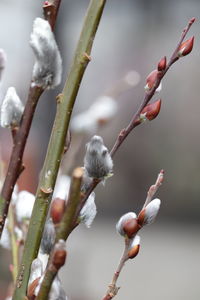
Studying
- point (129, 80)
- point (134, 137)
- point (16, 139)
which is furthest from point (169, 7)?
point (16, 139)

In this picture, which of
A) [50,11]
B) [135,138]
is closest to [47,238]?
[50,11]

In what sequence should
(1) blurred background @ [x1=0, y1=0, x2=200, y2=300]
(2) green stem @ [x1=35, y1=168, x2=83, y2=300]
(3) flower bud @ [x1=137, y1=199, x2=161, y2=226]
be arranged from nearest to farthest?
1. (2) green stem @ [x1=35, y1=168, x2=83, y2=300]
2. (3) flower bud @ [x1=137, y1=199, x2=161, y2=226]
3. (1) blurred background @ [x1=0, y1=0, x2=200, y2=300]

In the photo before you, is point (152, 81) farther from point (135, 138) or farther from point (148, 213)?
point (135, 138)

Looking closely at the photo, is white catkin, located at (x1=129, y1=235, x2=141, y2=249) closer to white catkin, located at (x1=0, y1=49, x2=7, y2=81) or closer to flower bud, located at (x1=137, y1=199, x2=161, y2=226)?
flower bud, located at (x1=137, y1=199, x2=161, y2=226)

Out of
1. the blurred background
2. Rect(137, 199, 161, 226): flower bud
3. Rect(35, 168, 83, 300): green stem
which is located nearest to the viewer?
Rect(35, 168, 83, 300): green stem

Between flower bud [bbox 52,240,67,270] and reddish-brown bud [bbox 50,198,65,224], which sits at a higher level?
reddish-brown bud [bbox 50,198,65,224]

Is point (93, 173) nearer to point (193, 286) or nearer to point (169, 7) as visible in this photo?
point (193, 286)

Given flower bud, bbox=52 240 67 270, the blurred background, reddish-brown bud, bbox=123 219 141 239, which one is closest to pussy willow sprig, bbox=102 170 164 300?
reddish-brown bud, bbox=123 219 141 239
